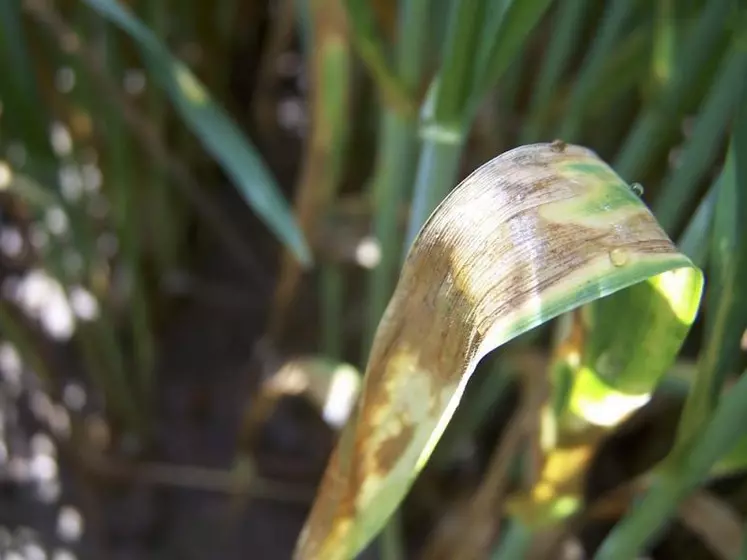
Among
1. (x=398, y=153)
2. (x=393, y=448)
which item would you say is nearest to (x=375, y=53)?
(x=398, y=153)

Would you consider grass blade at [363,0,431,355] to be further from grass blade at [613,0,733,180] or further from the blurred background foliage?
grass blade at [613,0,733,180]

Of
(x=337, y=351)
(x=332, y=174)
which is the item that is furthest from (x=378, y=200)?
(x=337, y=351)

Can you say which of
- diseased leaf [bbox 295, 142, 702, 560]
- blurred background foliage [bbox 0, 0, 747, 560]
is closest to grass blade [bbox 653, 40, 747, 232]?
blurred background foliage [bbox 0, 0, 747, 560]

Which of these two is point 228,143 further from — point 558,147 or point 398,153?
point 558,147

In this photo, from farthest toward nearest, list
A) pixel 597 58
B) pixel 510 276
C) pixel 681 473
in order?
pixel 597 58 < pixel 681 473 < pixel 510 276

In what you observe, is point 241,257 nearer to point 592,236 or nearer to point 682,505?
point 682,505
